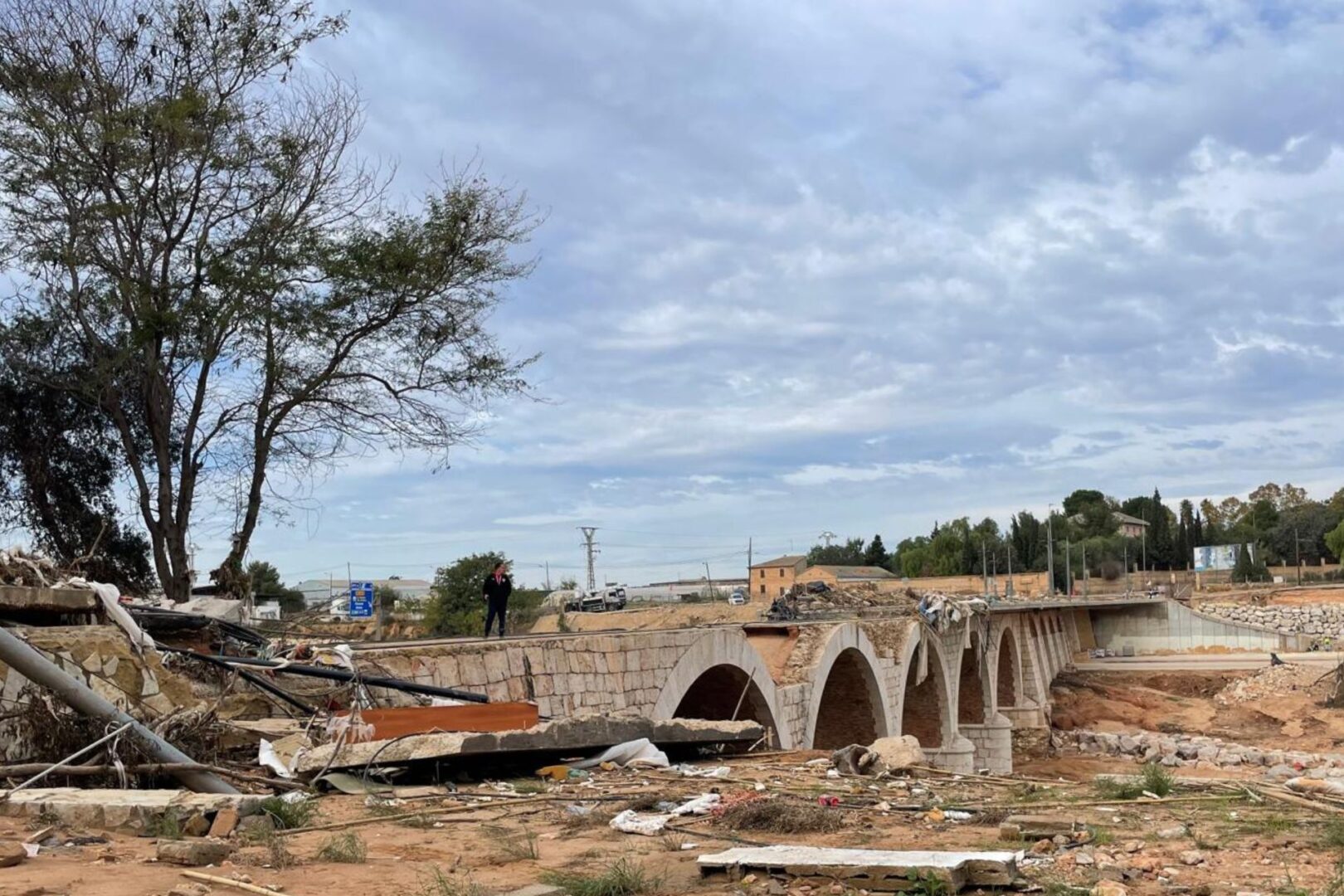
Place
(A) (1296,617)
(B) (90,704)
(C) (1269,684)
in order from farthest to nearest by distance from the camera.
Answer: (A) (1296,617) → (C) (1269,684) → (B) (90,704)

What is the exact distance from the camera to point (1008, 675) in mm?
41000

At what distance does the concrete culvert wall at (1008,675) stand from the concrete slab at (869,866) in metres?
36.8

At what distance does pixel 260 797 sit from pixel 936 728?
84.1 ft

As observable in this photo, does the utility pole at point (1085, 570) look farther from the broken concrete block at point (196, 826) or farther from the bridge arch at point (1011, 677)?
the broken concrete block at point (196, 826)

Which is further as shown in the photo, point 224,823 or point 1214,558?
point 1214,558

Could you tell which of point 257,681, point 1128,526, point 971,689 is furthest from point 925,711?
point 1128,526

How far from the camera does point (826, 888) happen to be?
4.75 m

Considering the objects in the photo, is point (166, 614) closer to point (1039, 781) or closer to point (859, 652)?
point (1039, 781)

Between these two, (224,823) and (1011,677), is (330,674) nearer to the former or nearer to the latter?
(224,823)

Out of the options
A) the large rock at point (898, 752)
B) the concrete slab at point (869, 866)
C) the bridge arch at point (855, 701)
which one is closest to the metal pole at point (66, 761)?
the concrete slab at point (869, 866)

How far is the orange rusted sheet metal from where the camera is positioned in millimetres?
8320

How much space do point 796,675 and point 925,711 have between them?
12.0 meters

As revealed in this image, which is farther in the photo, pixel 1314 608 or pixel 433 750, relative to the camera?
pixel 1314 608

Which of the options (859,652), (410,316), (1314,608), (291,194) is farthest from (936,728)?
(1314,608)
